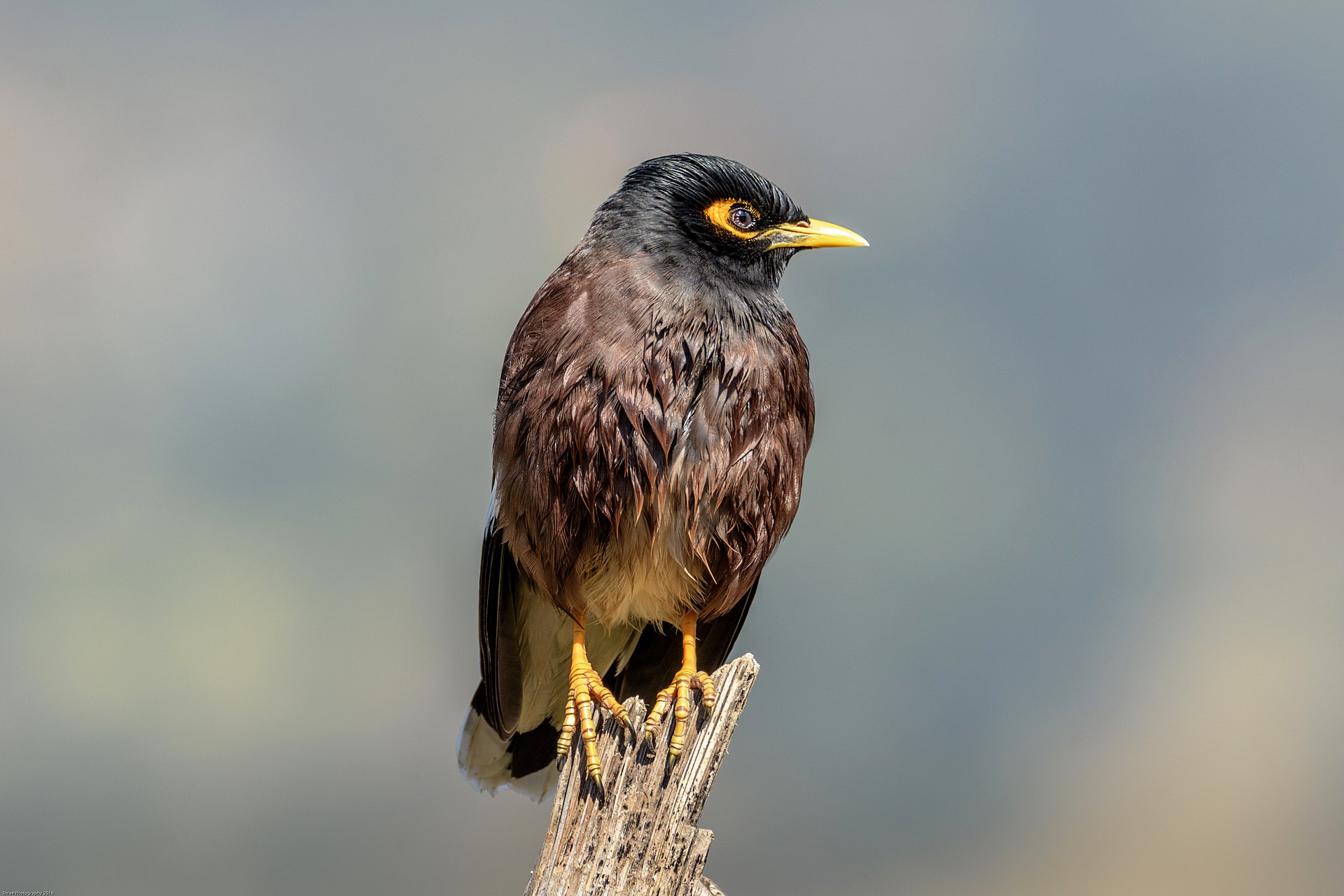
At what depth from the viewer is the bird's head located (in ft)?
11.7

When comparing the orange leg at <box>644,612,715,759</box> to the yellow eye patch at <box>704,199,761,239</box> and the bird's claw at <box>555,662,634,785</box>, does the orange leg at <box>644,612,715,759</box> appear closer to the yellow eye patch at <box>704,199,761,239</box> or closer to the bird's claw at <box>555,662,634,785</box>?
the bird's claw at <box>555,662,634,785</box>

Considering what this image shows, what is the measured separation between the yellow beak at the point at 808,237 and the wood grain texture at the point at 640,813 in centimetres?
143

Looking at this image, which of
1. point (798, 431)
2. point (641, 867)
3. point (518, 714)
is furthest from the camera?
point (518, 714)

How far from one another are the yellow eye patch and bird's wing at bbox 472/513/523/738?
132 centimetres

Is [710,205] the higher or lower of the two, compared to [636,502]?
higher

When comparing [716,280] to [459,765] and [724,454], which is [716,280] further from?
[459,765]

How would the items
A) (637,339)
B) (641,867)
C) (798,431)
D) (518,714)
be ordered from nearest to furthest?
(641,867), (637,339), (798,431), (518,714)

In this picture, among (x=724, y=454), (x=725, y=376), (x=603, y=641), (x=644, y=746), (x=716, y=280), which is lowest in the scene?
(x=644, y=746)

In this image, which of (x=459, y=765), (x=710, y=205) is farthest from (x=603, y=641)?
(x=710, y=205)

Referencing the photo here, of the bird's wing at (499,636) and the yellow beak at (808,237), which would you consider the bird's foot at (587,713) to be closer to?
the bird's wing at (499,636)

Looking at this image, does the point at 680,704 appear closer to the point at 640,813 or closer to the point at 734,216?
the point at 640,813

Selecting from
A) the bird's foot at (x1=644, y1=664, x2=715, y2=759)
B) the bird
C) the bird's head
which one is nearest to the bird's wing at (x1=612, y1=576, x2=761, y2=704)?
the bird

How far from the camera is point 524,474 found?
349 cm

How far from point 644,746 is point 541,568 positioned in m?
0.78
